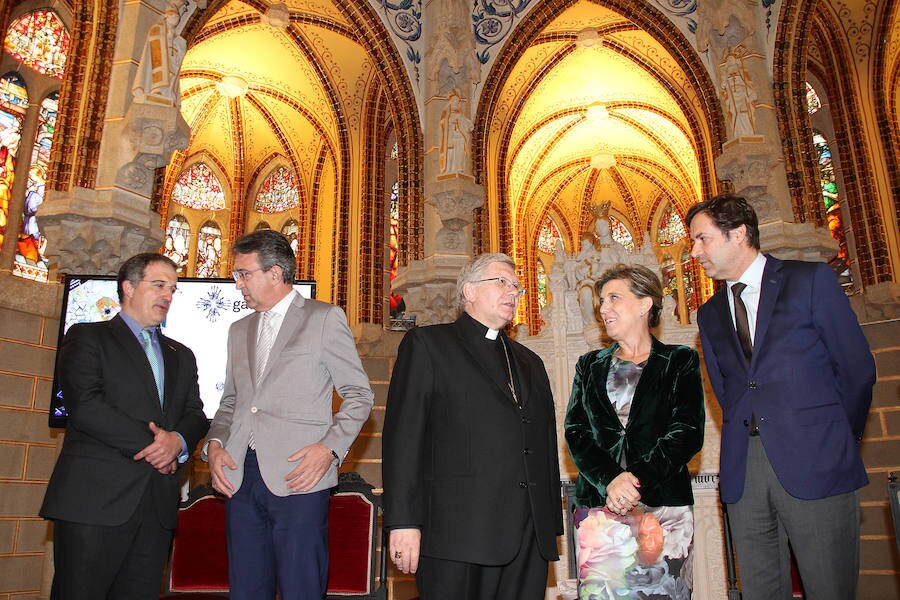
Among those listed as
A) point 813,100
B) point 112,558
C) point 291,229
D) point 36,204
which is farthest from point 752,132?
Result: point 291,229

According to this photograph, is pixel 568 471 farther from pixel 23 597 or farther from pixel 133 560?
pixel 23 597

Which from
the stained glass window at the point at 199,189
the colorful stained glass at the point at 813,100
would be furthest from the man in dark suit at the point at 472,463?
the stained glass window at the point at 199,189

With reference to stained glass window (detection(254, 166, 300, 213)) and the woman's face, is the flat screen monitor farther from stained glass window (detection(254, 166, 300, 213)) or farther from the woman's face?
stained glass window (detection(254, 166, 300, 213))

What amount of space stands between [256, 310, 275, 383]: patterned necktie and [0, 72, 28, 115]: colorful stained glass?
9.35 meters

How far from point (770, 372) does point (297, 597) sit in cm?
180

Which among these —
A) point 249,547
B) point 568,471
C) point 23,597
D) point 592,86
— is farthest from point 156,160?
point 592,86

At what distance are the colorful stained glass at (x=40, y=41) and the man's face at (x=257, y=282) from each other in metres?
9.31

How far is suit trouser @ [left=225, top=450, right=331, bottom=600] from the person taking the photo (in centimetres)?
242

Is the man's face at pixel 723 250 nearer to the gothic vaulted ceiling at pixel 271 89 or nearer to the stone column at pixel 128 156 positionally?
the stone column at pixel 128 156

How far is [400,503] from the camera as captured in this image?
227 centimetres

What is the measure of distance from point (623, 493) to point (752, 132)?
673 cm

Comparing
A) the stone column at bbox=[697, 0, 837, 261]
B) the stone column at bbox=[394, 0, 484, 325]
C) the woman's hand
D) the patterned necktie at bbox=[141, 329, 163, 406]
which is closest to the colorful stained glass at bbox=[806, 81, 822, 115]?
the stone column at bbox=[697, 0, 837, 261]

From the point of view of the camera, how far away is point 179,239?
46.8ft

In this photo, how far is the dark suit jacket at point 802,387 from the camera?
7.95 feet
